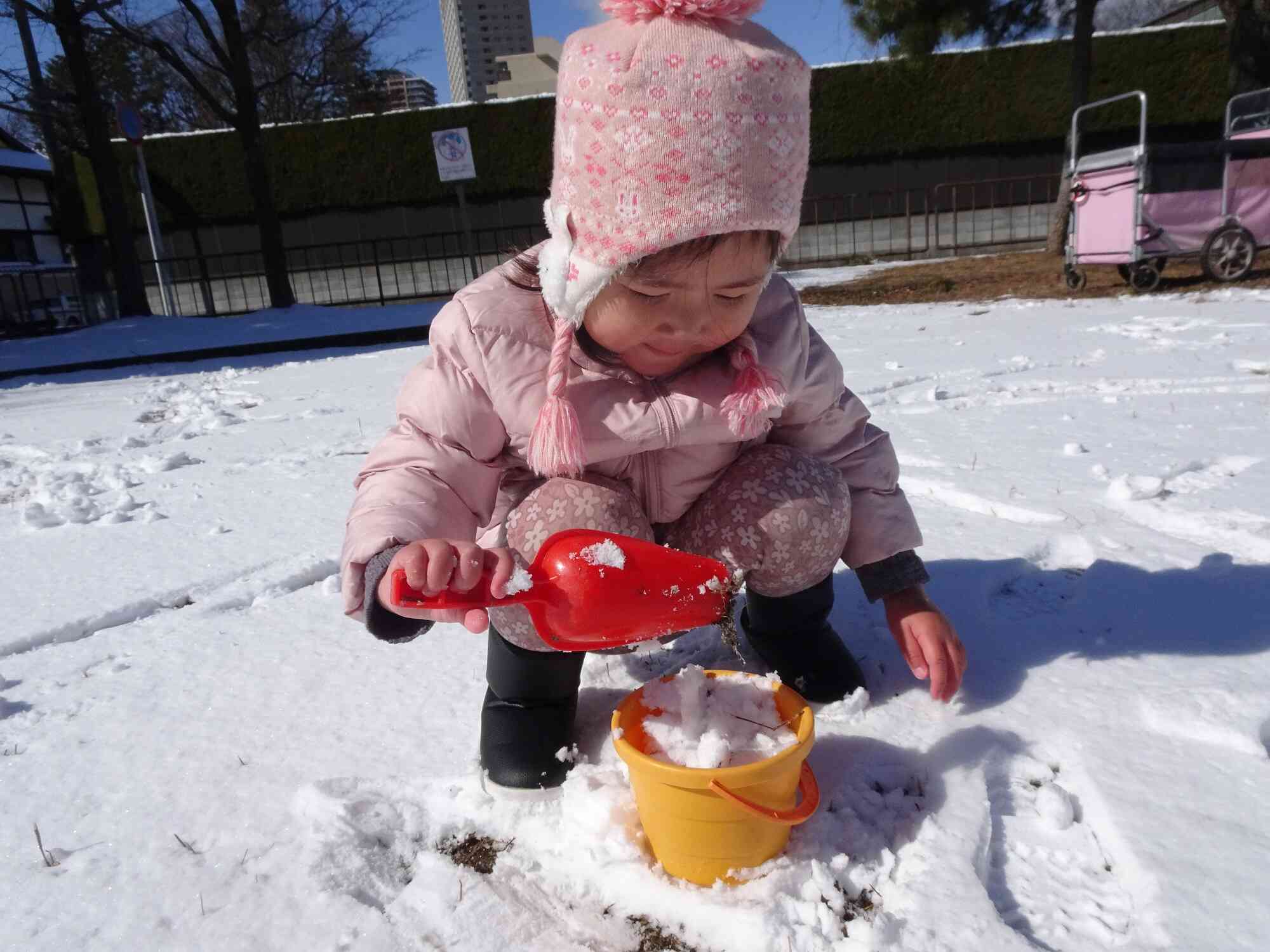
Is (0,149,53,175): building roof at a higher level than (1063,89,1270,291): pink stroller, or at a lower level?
higher

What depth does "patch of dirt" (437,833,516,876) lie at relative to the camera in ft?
3.28

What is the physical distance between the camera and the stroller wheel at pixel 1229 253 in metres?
5.83

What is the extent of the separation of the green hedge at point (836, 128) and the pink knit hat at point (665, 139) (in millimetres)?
13214

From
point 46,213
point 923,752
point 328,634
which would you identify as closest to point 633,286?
point 923,752

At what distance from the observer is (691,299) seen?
3.49ft

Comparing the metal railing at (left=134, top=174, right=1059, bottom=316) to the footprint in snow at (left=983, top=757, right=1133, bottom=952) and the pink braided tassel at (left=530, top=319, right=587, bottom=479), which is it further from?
the footprint in snow at (left=983, top=757, right=1133, bottom=952)

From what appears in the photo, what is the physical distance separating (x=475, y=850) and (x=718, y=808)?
31 centimetres

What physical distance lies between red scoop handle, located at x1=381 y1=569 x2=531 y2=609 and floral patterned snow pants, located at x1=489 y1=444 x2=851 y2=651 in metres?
0.18

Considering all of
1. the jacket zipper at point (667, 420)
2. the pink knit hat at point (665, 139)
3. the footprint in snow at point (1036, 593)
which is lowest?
the footprint in snow at point (1036, 593)

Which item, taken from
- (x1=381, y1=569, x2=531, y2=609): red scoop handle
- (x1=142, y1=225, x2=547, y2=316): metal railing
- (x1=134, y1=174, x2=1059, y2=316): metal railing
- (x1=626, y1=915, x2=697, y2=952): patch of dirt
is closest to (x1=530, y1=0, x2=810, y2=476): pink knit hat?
(x1=381, y1=569, x2=531, y2=609): red scoop handle

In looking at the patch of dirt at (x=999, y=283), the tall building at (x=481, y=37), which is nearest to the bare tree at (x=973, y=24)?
the patch of dirt at (x=999, y=283)

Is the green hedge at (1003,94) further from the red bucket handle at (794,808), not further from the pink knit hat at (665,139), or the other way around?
the red bucket handle at (794,808)

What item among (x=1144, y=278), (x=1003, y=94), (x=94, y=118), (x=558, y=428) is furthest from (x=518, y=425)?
(x=1003, y=94)

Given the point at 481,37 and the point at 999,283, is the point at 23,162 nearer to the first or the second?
the point at 999,283
